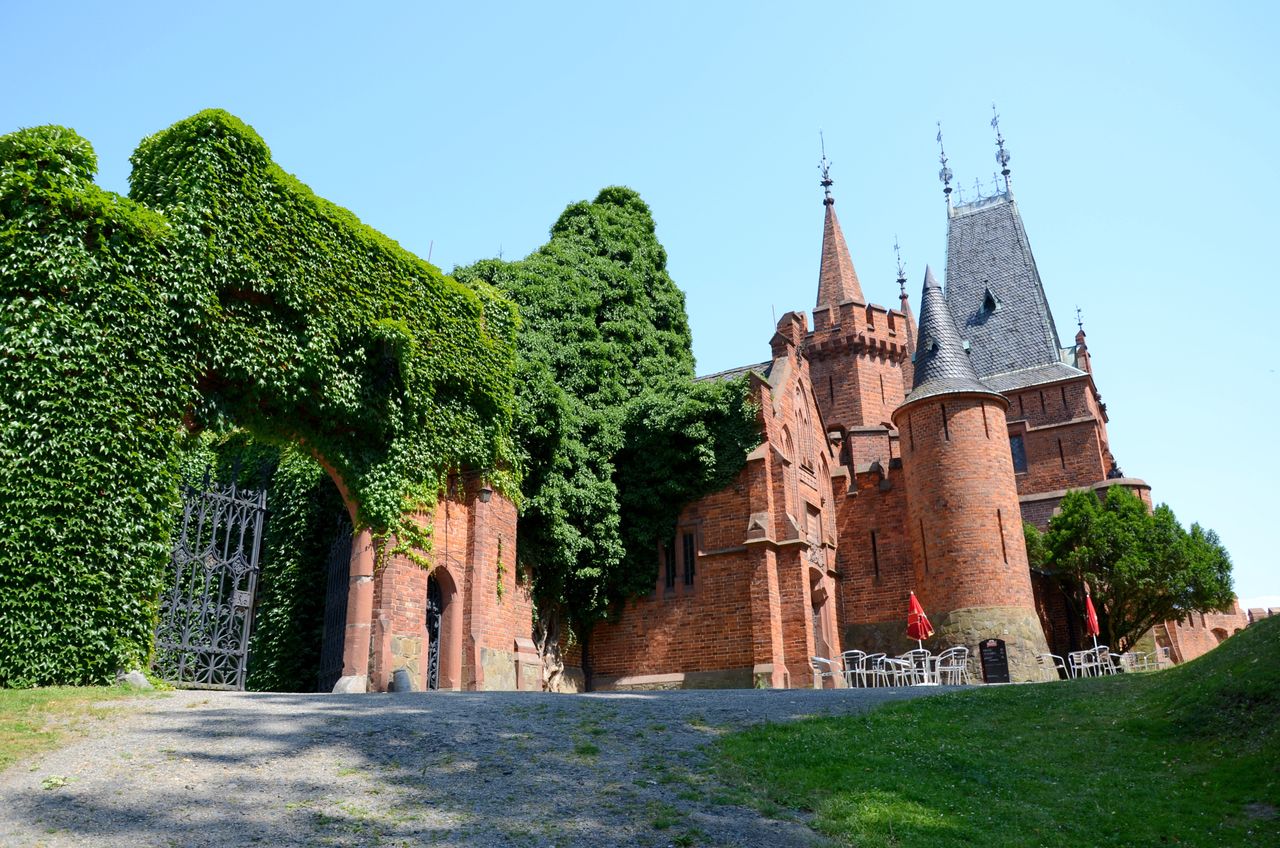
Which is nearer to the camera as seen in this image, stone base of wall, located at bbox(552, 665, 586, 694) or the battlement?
stone base of wall, located at bbox(552, 665, 586, 694)

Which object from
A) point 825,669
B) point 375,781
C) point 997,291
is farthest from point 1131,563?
point 375,781

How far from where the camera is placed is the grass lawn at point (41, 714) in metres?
7.93

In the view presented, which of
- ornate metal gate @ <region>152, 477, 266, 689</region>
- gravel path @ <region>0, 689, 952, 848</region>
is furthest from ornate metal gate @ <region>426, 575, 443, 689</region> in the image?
gravel path @ <region>0, 689, 952, 848</region>

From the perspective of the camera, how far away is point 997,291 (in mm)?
50438

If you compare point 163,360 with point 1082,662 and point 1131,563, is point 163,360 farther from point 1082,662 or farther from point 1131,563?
point 1131,563

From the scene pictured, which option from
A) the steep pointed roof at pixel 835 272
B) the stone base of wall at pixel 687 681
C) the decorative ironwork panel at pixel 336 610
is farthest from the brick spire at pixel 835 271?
the decorative ironwork panel at pixel 336 610

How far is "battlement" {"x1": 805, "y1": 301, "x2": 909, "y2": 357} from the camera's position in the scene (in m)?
39.6

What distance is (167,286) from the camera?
13469 mm

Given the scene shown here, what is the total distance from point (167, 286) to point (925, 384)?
2245cm

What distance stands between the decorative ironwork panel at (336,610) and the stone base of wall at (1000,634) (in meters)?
16.9

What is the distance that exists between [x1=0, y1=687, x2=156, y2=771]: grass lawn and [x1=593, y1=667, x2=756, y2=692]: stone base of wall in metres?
14.2

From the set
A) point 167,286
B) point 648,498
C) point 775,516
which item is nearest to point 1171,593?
point 775,516

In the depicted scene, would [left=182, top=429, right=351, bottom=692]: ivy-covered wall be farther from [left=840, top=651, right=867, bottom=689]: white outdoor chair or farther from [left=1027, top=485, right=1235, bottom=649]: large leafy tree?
[left=1027, top=485, right=1235, bottom=649]: large leafy tree

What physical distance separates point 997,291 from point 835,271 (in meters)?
13.6
